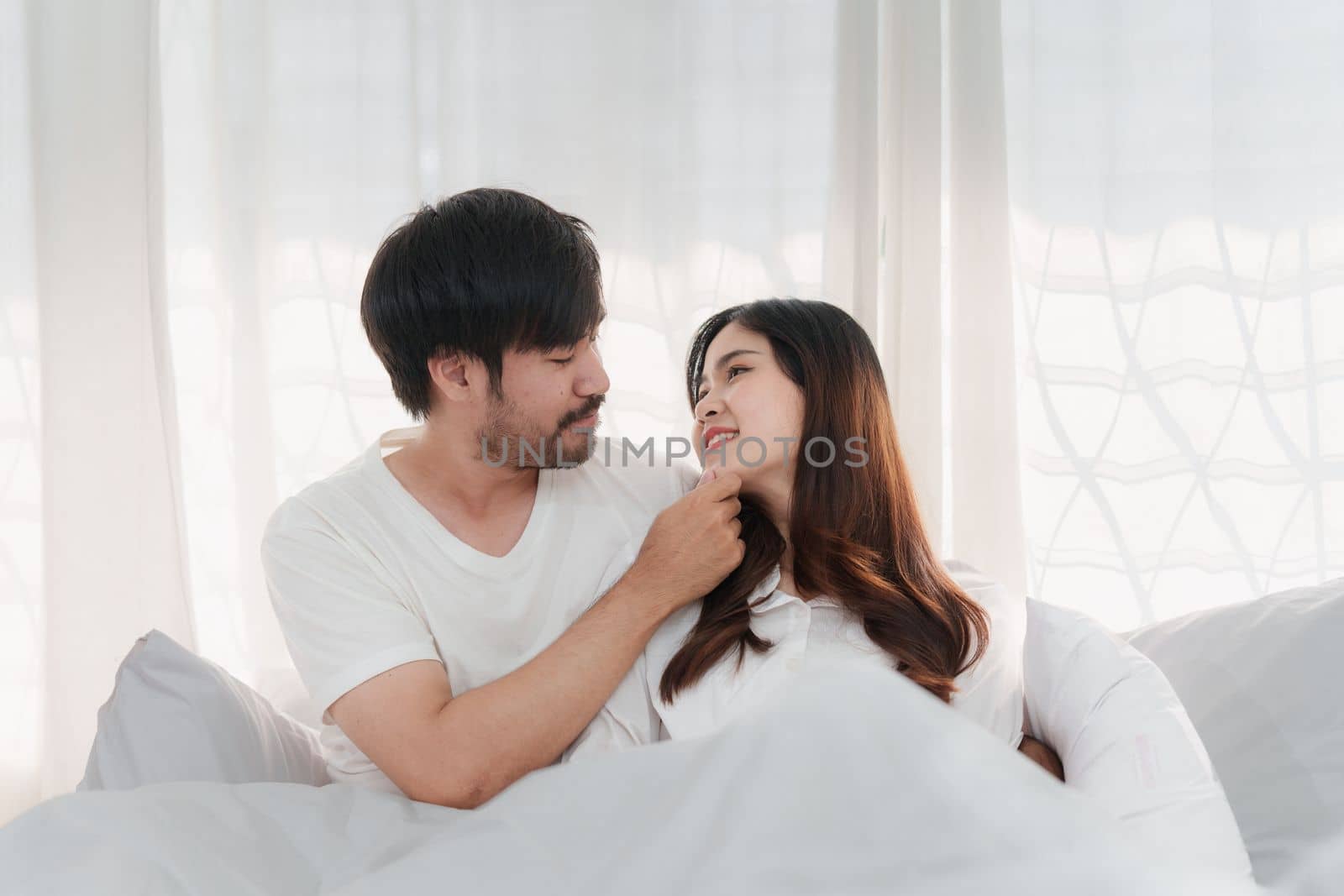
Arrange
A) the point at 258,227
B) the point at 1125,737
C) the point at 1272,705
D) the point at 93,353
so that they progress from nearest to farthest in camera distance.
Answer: the point at 1125,737
the point at 1272,705
the point at 93,353
the point at 258,227

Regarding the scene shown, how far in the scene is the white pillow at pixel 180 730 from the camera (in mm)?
1317

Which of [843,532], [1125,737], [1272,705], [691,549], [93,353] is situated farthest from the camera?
[93,353]

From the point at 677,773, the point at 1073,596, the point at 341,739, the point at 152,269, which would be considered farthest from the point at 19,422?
the point at 1073,596

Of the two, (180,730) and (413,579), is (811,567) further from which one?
(180,730)

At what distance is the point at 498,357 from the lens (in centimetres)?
144

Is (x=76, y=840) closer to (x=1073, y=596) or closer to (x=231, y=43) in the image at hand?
(x=231, y=43)

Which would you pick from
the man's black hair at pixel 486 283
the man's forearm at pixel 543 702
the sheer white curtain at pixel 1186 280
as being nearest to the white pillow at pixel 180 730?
the man's forearm at pixel 543 702

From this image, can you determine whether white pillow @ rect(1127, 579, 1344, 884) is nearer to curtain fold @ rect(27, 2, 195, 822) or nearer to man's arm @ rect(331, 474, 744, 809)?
man's arm @ rect(331, 474, 744, 809)

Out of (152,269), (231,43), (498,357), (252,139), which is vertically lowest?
(498,357)

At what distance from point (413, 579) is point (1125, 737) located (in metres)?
0.95

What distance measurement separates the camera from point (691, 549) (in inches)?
53.7

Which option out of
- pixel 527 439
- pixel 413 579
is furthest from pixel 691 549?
pixel 413 579

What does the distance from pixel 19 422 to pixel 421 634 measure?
43.4 inches

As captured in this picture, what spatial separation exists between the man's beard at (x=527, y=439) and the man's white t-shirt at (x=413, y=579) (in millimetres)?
96
